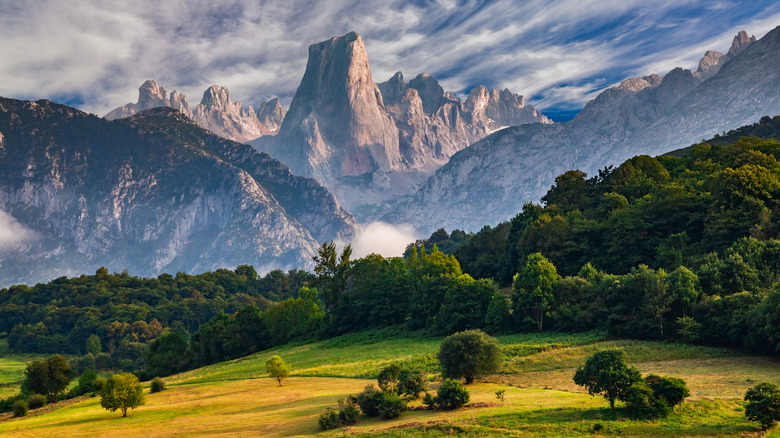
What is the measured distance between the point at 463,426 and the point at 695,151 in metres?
105

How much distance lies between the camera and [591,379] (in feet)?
112

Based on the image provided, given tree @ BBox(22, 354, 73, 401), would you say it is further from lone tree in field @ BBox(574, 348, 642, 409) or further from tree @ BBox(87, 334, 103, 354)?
lone tree in field @ BBox(574, 348, 642, 409)

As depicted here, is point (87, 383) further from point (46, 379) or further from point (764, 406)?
point (764, 406)

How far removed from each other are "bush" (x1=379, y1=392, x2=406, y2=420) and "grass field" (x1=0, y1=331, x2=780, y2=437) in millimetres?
652

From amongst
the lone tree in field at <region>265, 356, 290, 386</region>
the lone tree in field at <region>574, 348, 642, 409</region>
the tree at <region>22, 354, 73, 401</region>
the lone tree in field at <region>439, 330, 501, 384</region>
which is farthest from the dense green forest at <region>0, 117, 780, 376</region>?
the lone tree in field at <region>265, 356, 290, 386</region>

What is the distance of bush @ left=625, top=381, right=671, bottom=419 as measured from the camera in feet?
104

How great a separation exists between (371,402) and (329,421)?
11.4ft

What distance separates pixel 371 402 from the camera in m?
37.6

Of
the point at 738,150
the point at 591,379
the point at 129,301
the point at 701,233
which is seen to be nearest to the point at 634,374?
the point at 591,379

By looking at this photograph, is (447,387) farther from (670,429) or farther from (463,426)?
(670,429)

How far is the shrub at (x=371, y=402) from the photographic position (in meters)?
37.6

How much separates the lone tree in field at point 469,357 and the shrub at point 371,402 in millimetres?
9600

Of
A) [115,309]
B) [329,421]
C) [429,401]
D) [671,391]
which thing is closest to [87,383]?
[329,421]

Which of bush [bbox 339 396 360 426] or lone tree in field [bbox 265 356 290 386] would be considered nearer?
bush [bbox 339 396 360 426]
